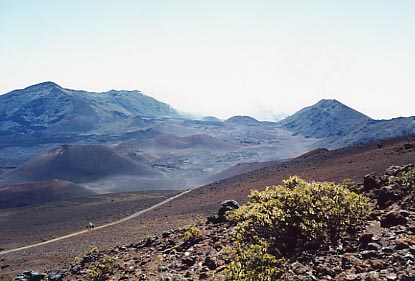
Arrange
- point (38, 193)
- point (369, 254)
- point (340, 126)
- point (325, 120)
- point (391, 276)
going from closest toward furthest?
point (391, 276) < point (369, 254) < point (38, 193) < point (340, 126) < point (325, 120)

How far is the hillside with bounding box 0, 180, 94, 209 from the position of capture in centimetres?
5912

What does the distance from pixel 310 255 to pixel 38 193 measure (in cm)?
6239

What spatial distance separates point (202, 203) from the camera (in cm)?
A: 2936

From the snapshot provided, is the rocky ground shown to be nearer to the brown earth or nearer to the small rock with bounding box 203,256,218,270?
the small rock with bounding box 203,256,218,270

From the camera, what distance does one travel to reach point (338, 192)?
7230mm

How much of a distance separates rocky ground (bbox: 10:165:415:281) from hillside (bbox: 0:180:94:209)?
50.9 meters

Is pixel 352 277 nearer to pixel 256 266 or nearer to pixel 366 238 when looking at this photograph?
pixel 366 238

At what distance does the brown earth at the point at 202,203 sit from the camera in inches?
717

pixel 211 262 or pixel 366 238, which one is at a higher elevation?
pixel 366 238

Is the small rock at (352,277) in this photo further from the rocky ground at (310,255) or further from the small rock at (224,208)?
the small rock at (224,208)

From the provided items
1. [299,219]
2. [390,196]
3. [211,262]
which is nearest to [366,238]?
[299,219]

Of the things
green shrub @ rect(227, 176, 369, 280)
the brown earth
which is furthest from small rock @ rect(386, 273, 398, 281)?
the brown earth

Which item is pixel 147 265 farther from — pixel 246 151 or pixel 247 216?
pixel 246 151

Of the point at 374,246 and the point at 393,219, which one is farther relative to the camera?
the point at 393,219
